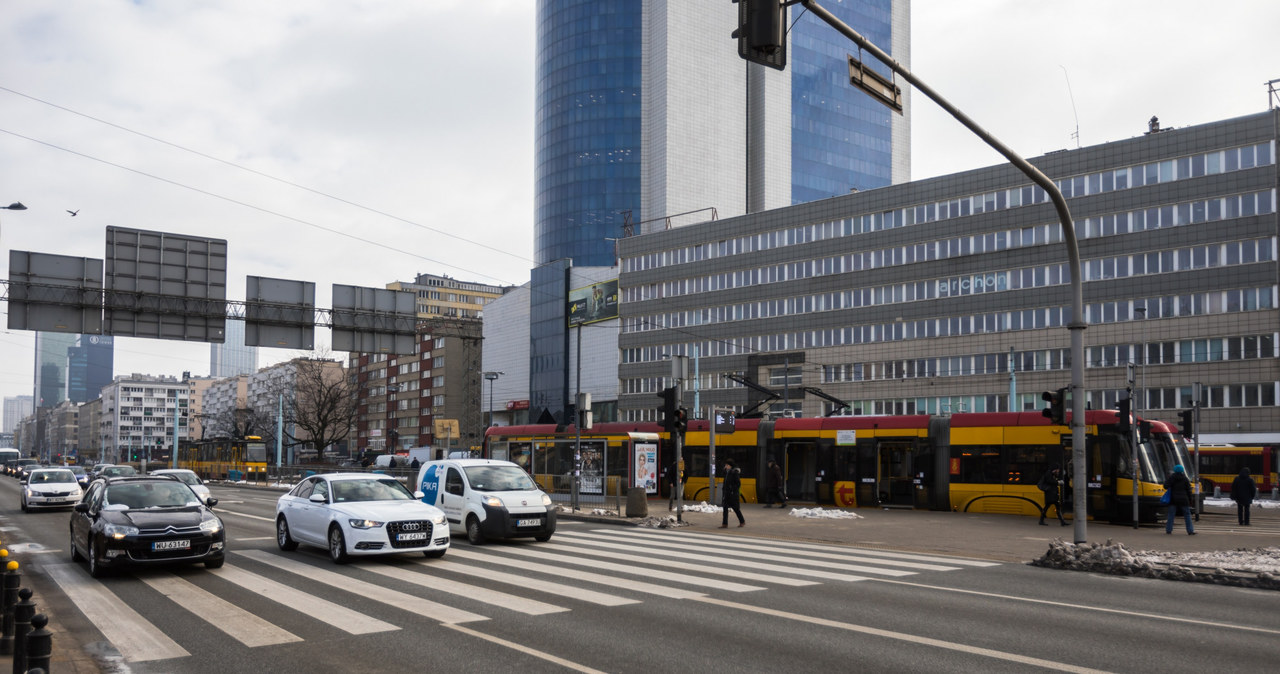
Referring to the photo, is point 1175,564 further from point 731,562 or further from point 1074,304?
point 731,562

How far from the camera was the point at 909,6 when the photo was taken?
421 feet

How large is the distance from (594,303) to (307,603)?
82.3m

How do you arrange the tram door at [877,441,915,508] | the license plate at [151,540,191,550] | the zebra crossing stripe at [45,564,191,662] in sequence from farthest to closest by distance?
the tram door at [877,441,915,508] → the license plate at [151,540,191,550] → the zebra crossing stripe at [45,564,191,662]

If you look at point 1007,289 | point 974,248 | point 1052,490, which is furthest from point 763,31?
point 974,248

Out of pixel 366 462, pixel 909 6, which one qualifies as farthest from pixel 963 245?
pixel 909 6

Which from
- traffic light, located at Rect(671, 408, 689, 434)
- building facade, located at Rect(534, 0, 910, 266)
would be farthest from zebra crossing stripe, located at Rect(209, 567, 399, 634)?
building facade, located at Rect(534, 0, 910, 266)

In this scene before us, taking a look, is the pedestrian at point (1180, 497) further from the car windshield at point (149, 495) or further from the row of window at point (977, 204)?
the row of window at point (977, 204)

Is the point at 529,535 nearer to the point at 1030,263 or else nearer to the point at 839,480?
the point at 839,480

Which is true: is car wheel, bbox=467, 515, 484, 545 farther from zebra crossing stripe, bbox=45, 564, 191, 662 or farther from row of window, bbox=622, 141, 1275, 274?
row of window, bbox=622, 141, 1275, 274

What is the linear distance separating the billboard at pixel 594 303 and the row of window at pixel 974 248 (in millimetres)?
2685

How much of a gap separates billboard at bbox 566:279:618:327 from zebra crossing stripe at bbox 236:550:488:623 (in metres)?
72.7

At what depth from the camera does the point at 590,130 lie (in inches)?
4579

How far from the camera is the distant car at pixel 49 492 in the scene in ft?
92.4

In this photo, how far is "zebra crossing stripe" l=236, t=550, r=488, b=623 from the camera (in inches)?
390
